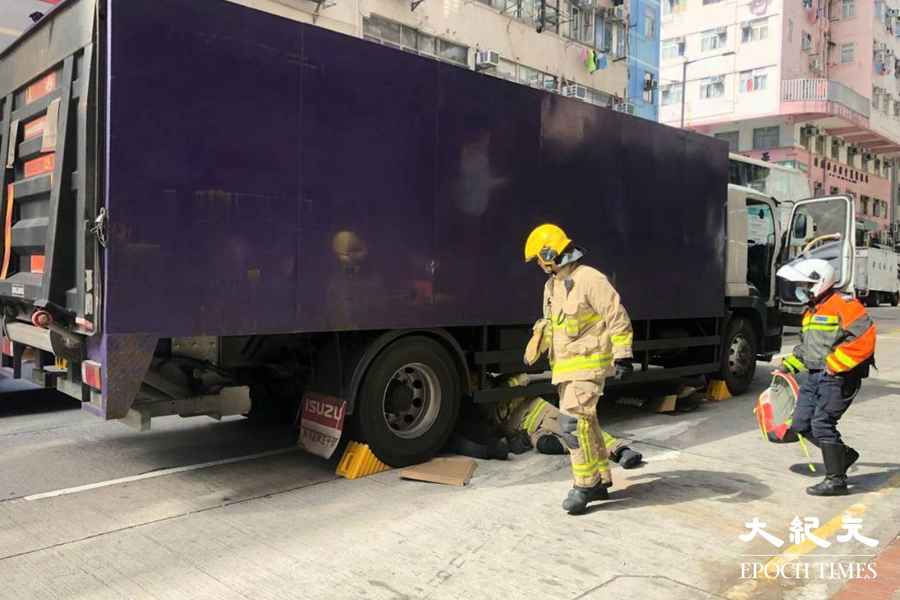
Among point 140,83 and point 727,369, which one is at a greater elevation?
point 140,83

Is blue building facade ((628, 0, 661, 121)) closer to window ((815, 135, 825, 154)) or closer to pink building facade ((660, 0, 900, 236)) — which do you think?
pink building facade ((660, 0, 900, 236))

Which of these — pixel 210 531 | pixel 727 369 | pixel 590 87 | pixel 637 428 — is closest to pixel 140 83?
pixel 210 531

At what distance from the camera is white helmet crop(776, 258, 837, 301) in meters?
5.14

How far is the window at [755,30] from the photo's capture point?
45.6m

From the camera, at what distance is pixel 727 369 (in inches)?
359

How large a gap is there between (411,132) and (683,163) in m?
3.79

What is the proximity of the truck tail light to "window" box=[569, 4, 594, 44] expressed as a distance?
2660cm

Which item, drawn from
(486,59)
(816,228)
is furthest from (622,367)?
(486,59)

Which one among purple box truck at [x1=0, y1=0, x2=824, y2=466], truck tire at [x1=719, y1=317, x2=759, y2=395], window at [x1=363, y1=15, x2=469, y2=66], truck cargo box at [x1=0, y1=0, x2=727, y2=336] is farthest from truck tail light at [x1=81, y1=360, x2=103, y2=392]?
window at [x1=363, y1=15, x2=469, y2=66]

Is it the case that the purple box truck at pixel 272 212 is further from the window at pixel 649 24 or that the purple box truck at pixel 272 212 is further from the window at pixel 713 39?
the window at pixel 713 39

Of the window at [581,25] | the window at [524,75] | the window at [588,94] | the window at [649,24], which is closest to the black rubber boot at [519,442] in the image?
the window at [524,75]

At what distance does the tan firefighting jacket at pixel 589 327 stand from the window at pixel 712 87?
4766cm

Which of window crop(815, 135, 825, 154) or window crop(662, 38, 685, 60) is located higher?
window crop(662, 38, 685, 60)

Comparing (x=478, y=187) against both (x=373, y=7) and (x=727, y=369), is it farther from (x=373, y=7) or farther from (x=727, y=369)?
(x=373, y=7)
